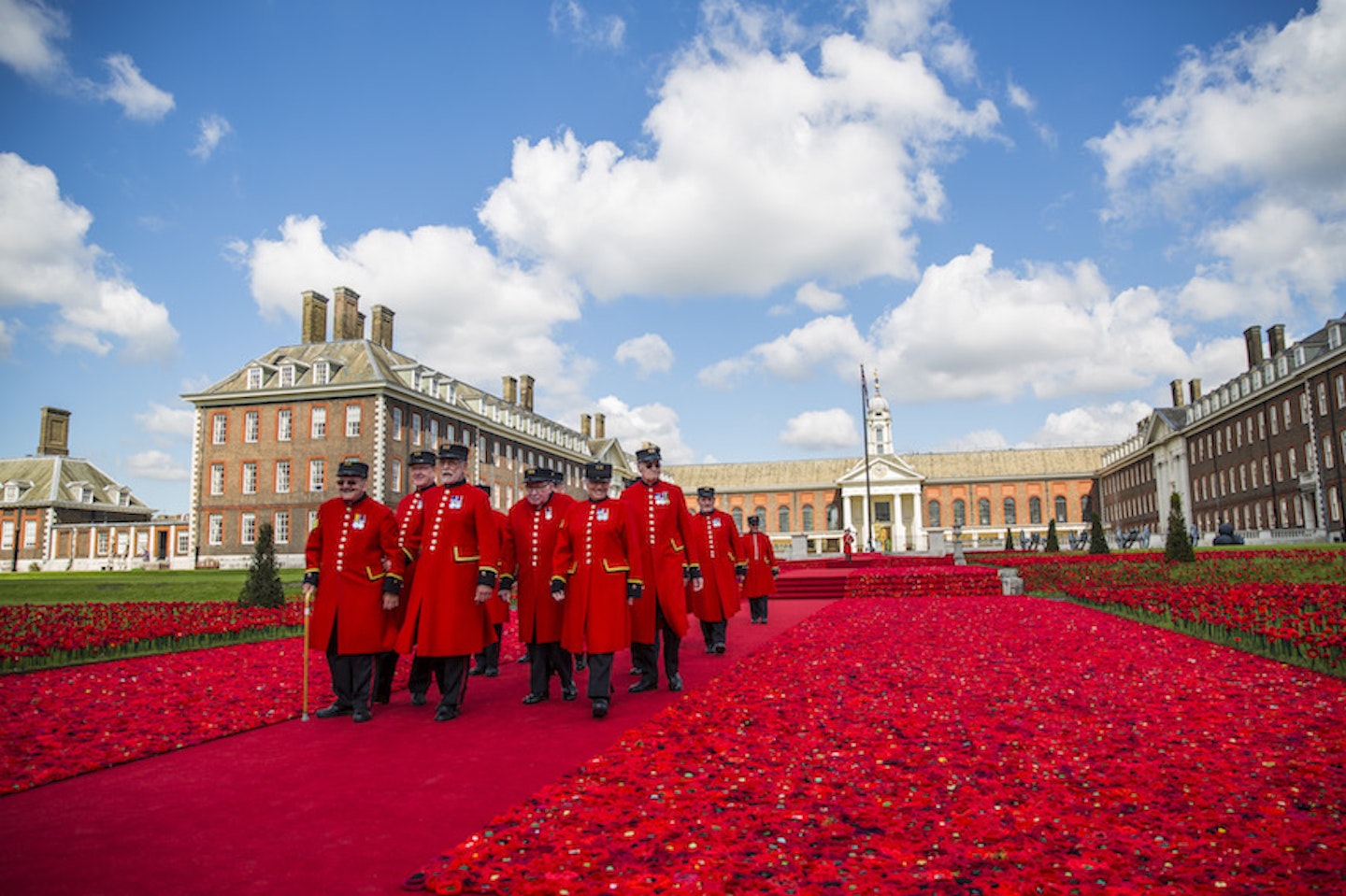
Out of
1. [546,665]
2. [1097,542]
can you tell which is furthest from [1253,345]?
[546,665]

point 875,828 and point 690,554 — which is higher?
point 690,554

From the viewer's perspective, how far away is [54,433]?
60344 millimetres

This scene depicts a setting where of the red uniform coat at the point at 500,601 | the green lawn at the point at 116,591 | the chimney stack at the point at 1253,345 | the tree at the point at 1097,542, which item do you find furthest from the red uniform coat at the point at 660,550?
the chimney stack at the point at 1253,345

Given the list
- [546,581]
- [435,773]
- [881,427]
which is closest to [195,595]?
[546,581]

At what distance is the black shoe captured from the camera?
6.72 metres

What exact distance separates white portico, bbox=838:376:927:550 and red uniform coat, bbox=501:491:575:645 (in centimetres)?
7047

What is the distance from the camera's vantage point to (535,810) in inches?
163

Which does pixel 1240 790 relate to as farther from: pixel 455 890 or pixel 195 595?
pixel 195 595

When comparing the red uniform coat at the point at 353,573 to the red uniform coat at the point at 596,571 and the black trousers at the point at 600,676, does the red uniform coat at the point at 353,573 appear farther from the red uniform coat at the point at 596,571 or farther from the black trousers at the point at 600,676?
the black trousers at the point at 600,676

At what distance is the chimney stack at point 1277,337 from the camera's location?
166 ft

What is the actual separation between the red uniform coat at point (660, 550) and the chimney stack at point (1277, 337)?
56.4 m

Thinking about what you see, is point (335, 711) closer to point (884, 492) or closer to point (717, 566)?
point (717, 566)

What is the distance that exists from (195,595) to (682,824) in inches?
754

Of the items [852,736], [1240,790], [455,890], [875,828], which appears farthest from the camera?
[852,736]
